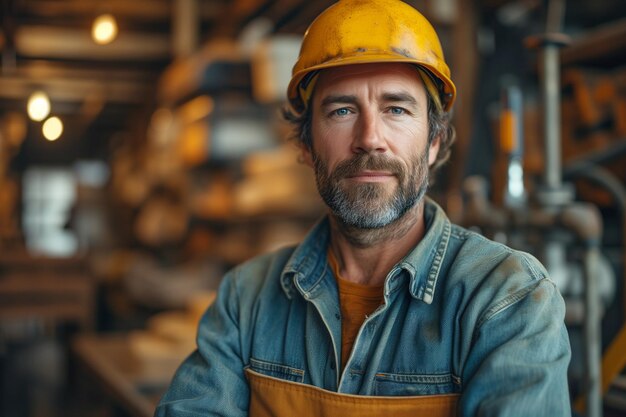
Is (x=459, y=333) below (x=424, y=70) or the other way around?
below

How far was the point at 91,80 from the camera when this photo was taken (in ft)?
31.9

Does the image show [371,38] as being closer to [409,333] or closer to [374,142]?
[374,142]

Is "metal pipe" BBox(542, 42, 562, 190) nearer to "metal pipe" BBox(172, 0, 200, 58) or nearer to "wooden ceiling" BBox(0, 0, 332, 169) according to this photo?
"wooden ceiling" BBox(0, 0, 332, 169)

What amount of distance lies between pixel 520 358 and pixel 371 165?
0.61 m

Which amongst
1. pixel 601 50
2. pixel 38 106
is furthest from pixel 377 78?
pixel 38 106

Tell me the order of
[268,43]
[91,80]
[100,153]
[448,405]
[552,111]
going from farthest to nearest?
1. [100,153]
2. [91,80]
3. [268,43]
4. [552,111]
5. [448,405]

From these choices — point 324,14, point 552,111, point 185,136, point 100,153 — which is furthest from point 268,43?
point 100,153

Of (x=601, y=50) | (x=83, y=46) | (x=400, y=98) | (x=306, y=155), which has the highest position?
(x=83, y=46)

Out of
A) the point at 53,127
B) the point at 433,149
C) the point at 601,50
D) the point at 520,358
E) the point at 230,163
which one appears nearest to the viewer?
the point at 520,358

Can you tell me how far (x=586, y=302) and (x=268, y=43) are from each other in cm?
352

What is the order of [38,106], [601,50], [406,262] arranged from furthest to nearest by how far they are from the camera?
[38,106] < [601,50] < [406,262]

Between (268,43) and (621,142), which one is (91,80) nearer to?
(268,43)

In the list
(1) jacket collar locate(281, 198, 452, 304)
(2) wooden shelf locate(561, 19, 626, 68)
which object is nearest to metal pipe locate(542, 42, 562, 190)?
(2) wooden shelf locate(561, 19, 626, 68)

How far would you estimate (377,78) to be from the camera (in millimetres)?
1944
